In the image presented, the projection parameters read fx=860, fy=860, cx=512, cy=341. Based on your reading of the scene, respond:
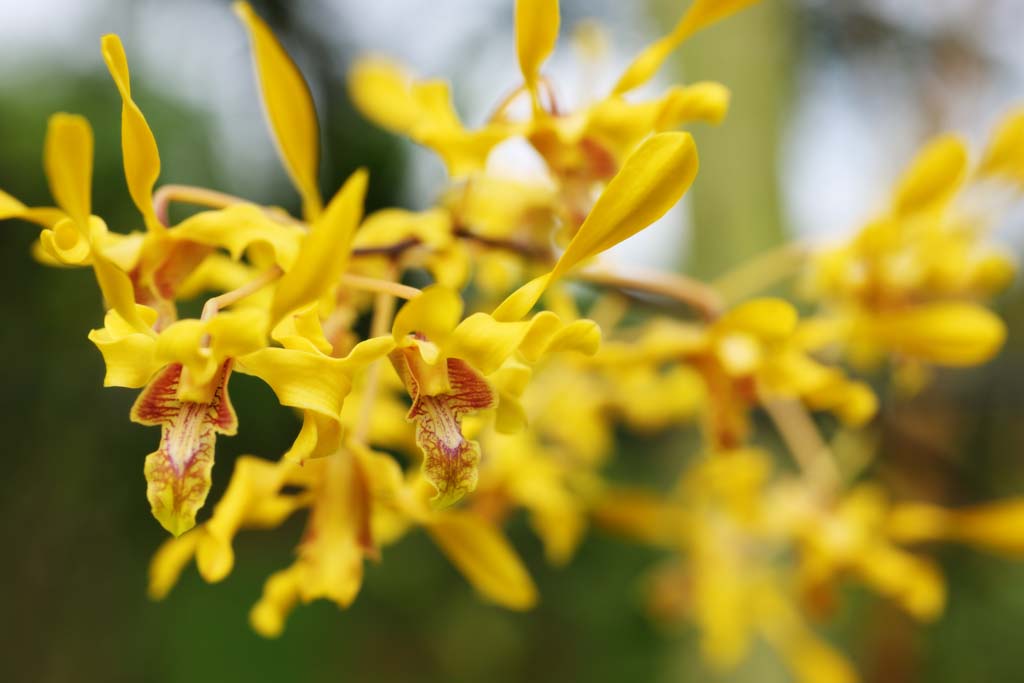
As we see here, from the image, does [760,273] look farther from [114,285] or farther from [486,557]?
[114,285]

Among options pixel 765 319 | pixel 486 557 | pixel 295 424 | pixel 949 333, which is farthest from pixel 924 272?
pixel 295 424

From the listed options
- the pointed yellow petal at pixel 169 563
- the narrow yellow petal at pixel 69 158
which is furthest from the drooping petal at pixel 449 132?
the pointed yellow petal at pixel 169 563

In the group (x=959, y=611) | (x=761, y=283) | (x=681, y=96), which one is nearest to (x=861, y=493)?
(x=761, y=283)

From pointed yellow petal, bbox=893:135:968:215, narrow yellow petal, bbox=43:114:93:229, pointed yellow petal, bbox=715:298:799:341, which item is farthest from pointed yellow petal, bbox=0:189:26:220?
pointed yellow petal, bbox=893:135:968:215

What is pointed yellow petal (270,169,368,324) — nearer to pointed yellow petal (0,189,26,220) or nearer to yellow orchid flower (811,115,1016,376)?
pointed yellow petal (0,189,26,220)

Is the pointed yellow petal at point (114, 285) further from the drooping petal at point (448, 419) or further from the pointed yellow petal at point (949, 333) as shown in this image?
the pointed yellow petal at point (949, 333)

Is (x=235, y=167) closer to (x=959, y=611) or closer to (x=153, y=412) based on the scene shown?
(x=153, y=412)
